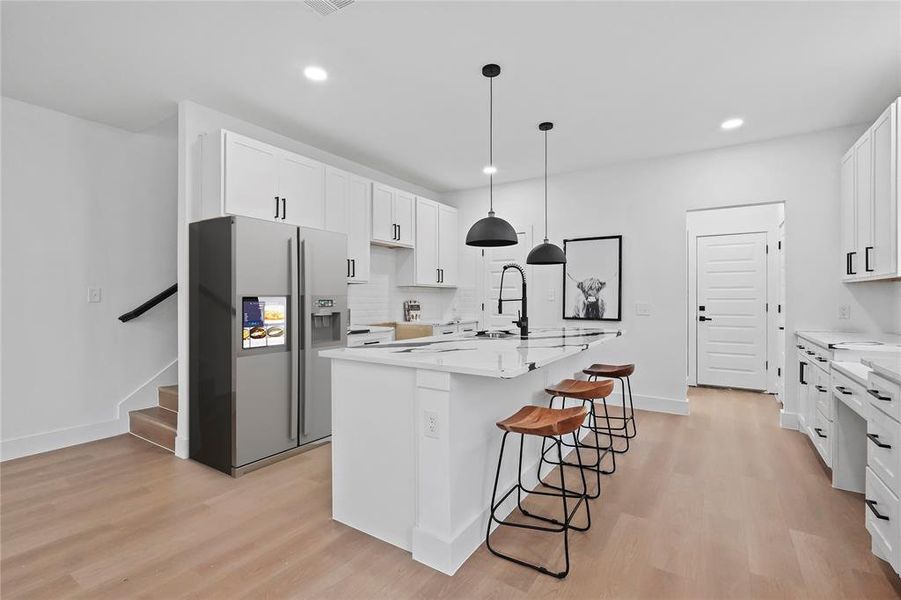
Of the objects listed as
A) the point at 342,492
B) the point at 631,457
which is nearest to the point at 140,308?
the point at 342,492

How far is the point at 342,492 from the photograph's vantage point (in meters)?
2.31

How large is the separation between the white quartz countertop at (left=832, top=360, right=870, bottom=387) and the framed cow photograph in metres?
2.35

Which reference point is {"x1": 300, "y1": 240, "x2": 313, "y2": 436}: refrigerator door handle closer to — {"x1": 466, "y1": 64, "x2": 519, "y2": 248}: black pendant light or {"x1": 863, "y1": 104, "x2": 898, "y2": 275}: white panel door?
{"x1": 466, "y1": 64, "x2": 519, "y2": 248}: black pendant light

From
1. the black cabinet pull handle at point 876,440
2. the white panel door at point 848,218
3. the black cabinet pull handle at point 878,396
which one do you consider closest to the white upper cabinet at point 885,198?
the white panel door at point 848,218

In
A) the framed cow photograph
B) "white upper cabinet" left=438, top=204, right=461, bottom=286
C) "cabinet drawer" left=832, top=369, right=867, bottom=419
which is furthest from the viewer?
"white upper cabinet" left=438, top=204, right=461, bottom=286

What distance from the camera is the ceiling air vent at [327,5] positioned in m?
2.21

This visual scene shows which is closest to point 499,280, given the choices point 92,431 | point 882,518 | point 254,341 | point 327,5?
point 254,341

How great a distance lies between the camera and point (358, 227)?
445cm

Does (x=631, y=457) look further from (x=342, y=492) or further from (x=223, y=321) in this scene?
(x=223, y=321)

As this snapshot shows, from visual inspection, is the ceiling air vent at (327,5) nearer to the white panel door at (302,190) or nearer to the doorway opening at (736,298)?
the white panel door at (302,190)

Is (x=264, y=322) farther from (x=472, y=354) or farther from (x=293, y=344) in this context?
(x=472, y=354)

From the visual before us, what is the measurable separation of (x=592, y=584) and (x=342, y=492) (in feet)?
4.24

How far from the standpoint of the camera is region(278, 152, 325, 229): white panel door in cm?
364

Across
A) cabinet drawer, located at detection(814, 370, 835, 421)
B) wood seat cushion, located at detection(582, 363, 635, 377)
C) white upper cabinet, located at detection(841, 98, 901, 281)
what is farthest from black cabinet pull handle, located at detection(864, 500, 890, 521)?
white upper cabinet, located at detection(841, 98, 901, 281)
